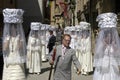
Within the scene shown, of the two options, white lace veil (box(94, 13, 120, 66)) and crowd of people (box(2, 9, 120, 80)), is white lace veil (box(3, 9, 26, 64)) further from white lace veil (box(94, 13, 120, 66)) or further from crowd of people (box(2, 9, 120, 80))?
white lace veil (box(94, 13, 120, 66))

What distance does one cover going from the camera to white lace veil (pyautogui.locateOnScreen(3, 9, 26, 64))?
11.9 m

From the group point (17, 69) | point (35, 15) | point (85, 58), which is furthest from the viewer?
point (35, 15)

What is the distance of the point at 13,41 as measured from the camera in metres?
12.0

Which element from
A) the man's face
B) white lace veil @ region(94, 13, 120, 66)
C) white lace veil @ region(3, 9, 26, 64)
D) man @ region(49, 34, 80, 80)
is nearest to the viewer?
the man's face

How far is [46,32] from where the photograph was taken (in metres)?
31.6

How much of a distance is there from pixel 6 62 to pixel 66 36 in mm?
3646

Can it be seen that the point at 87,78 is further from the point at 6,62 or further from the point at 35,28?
the point at 6,62

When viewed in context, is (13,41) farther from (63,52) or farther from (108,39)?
(63,52)

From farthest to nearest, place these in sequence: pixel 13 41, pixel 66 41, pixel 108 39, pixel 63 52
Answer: pixel 13 41
pixel 108 39
pixel 63 52
pixel 66 41

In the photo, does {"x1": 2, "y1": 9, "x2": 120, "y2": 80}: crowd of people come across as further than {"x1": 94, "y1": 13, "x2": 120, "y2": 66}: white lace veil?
No

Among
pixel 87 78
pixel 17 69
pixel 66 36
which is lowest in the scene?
pixel 87 78

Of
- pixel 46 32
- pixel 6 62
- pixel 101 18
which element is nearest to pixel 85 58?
pixel 6 62

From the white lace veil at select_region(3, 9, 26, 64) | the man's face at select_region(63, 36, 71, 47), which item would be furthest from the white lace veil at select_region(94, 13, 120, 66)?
the white lace veil at select_region(3, 9, 26, 64)

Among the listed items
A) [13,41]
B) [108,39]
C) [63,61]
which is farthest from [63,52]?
[13,41]
